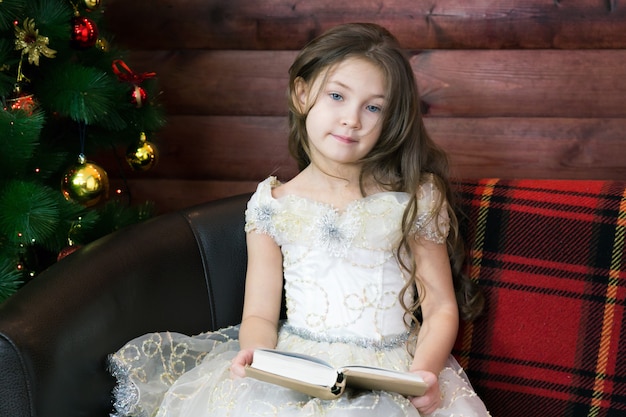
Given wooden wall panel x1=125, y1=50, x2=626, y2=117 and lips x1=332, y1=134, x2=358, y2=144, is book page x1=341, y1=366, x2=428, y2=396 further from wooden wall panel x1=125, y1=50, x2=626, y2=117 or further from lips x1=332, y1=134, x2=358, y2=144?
wooden wall panel x1=125, y1=50, x2=626, y2=117

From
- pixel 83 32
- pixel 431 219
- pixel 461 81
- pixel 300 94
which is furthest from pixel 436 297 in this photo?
pixel 83 32

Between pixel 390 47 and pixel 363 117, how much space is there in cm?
15

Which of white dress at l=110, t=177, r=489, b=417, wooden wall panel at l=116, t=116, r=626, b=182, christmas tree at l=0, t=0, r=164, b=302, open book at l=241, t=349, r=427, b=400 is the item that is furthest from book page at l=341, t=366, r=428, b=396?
wooden wall panel at l=116, t=116, r=626, b=182

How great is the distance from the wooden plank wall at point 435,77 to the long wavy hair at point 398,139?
0.50m

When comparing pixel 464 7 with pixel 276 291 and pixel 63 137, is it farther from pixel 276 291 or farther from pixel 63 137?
pixel 63 137

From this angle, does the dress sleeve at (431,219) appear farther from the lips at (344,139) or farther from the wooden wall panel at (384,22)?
the wooden wall panel at (384,22)

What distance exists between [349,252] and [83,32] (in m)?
0.81

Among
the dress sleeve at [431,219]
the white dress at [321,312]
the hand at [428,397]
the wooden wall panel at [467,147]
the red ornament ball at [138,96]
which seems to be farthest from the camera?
the wooden wall panel at [467,147]

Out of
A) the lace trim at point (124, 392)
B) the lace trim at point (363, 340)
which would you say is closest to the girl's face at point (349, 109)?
the lace trim at point (363, 340)

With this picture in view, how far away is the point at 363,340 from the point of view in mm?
1540

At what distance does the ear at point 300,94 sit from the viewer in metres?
1.63

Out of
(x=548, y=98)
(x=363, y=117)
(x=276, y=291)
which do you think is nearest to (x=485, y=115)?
(x=548, y=98)

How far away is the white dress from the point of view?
1.47 metres

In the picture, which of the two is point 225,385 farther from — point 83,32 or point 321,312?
point 83,32
